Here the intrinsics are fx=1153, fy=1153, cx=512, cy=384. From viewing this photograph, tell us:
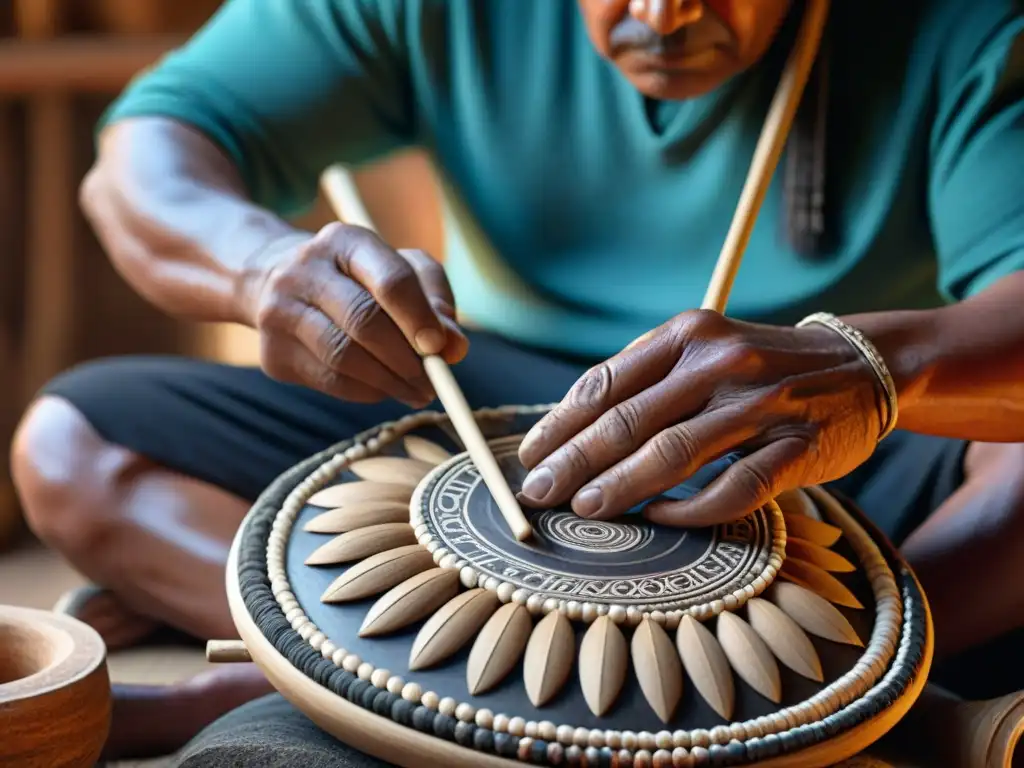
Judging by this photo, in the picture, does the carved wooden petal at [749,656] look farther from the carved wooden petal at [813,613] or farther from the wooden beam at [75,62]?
the wooden beam at [75,62]

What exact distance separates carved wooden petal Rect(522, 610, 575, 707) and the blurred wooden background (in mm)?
1272

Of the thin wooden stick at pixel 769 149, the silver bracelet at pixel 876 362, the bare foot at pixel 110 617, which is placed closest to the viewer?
the silver bracelet at pixel 876 362

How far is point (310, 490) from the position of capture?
0.83 metres

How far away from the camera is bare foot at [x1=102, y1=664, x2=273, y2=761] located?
991 mm

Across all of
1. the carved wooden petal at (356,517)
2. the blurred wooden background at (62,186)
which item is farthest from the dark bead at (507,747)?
the blurred wooden background at (62,186)

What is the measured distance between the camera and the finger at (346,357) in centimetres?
90

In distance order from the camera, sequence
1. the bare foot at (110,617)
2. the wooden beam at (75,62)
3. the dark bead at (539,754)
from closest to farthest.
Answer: the dark bead at (539,754) < the bare foot at (110,617) < the wooden beam at (75,62)

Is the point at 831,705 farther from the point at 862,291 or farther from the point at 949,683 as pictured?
the point at 862,291

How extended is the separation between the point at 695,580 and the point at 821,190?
0.49m

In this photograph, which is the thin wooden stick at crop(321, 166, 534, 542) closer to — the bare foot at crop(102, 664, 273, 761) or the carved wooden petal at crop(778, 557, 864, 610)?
the carved wooden petal at crop(778, 557, 864, 610)

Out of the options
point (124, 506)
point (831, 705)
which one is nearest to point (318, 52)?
point (124, 506)

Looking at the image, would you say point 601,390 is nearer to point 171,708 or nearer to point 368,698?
point 368,698

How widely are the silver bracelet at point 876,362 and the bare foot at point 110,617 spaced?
0.74 metres

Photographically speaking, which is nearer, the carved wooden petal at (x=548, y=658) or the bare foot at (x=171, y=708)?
the carved wooden petal at (x=548, y=658)
